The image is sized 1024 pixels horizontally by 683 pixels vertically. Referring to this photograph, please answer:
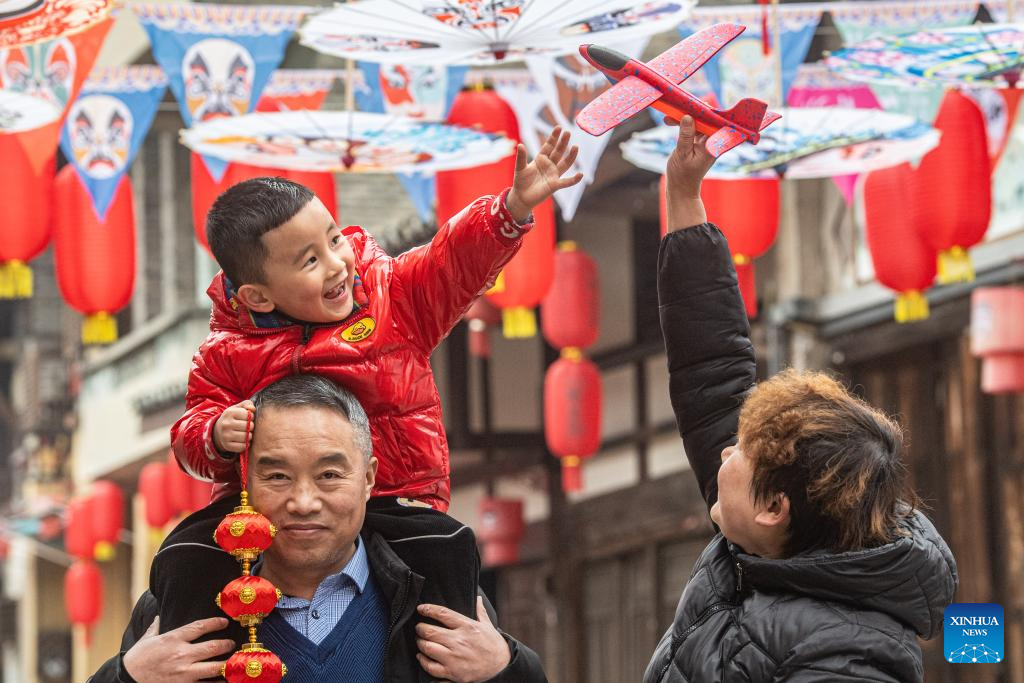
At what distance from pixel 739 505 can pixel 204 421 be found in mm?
1184

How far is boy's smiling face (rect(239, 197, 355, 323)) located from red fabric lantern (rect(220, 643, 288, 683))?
766 millimetres

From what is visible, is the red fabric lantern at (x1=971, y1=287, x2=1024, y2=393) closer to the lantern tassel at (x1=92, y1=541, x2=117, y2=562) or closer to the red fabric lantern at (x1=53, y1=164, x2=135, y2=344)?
the red fabric lantern at (x1=53, y1=164, x2=135, y2=344)

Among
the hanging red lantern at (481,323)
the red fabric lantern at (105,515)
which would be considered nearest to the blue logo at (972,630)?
the hanging red lantern at (481,323)

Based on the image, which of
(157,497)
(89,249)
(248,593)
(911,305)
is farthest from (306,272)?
(157,497)

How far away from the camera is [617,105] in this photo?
141 inches

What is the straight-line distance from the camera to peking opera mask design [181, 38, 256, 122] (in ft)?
27.2

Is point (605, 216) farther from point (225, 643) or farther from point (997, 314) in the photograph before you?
point (225, 643)

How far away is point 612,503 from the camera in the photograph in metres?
14.5

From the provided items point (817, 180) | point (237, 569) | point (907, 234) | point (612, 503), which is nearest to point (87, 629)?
point (612, 503)

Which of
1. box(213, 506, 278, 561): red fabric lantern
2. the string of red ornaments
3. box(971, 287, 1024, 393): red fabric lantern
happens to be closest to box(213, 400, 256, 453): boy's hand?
the string of red ornaments

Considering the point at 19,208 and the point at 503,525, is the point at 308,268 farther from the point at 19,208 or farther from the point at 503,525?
the point at 503,525

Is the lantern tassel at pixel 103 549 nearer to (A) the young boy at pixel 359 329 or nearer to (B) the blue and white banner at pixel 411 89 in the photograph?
(B) the blue and white banner at pixel 411 89

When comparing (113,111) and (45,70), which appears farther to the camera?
(113,111)

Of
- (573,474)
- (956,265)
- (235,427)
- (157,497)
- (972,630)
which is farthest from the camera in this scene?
(157,497)
